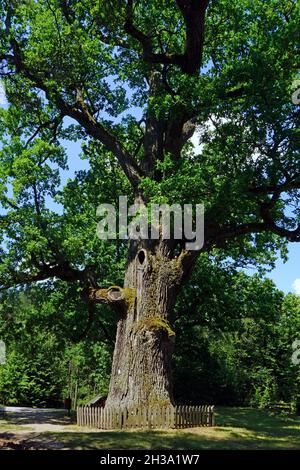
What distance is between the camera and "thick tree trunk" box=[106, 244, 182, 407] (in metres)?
17.2

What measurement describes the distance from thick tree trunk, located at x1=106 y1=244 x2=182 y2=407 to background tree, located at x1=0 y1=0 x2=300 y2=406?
0.04 meters

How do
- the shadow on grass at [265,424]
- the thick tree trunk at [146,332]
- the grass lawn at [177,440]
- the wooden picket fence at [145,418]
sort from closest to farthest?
the grass lawn at [177,440] < the wooden picket fence at [145,418] < the shadow on grass at [265,424] < the thick tree trunk at [146,332]

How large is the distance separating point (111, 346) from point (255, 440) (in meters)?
19.9

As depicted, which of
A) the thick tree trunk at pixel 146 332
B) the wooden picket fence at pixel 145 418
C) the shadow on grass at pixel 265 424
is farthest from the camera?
the thick tree trunk at pixel 146 332

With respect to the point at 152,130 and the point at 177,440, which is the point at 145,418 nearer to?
the point at 177,440

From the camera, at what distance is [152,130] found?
21641 mm

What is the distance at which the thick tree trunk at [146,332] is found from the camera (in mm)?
17234

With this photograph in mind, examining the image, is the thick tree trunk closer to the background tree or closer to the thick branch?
the background tree

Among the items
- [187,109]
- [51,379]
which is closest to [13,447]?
[187,109]

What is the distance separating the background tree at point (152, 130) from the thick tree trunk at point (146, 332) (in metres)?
0.04

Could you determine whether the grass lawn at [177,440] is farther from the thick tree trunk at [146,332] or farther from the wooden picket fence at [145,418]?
the thick tree trunk at [146,332]

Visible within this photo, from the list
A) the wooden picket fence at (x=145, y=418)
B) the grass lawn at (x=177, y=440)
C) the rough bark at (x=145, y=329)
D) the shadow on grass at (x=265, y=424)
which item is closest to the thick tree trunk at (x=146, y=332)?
the rough bark at (x=145, y=329)

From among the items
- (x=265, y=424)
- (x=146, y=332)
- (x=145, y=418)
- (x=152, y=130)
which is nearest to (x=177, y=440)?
A: (x=145, y=418)

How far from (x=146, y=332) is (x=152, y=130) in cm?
886
